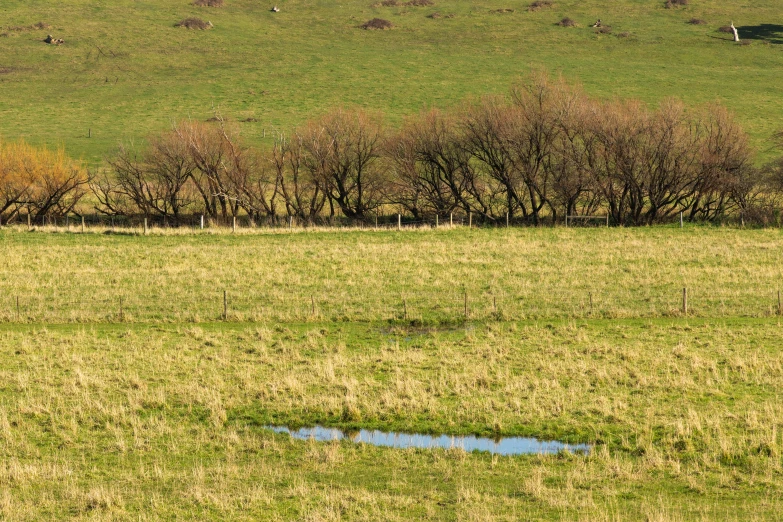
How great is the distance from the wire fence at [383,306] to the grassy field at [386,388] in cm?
14

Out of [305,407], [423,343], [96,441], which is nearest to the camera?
[96,441]

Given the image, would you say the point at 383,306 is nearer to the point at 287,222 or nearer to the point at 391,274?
the point at 391,274

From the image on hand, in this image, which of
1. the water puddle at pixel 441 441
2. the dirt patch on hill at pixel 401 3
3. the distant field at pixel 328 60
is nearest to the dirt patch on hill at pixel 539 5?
the distant field at pixel 328 60

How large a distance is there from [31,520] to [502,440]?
7828 millimetres

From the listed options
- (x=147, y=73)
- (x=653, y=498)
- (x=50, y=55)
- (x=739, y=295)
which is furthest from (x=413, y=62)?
(x=653, y=498)

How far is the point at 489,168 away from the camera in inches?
2266

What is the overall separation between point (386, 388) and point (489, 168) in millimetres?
38211

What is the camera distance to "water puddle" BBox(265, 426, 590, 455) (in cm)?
1703

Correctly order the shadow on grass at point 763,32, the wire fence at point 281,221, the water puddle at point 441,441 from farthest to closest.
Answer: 1. the shadow on grass at point 763,32
2. the wire fence at point 281,221
3. the water puddle at point 441,441

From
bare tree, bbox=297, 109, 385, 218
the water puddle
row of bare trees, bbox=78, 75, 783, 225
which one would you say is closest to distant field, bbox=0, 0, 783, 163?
row of bare trees, bbox=78, 75, 783, 225

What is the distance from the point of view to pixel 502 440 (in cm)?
1756

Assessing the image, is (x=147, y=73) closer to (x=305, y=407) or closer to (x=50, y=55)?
(x=50, y=55)

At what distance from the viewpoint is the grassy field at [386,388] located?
1473 centimetres

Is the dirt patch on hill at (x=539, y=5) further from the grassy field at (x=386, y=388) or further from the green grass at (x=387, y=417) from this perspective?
the green grass at (x=387, y=417)
